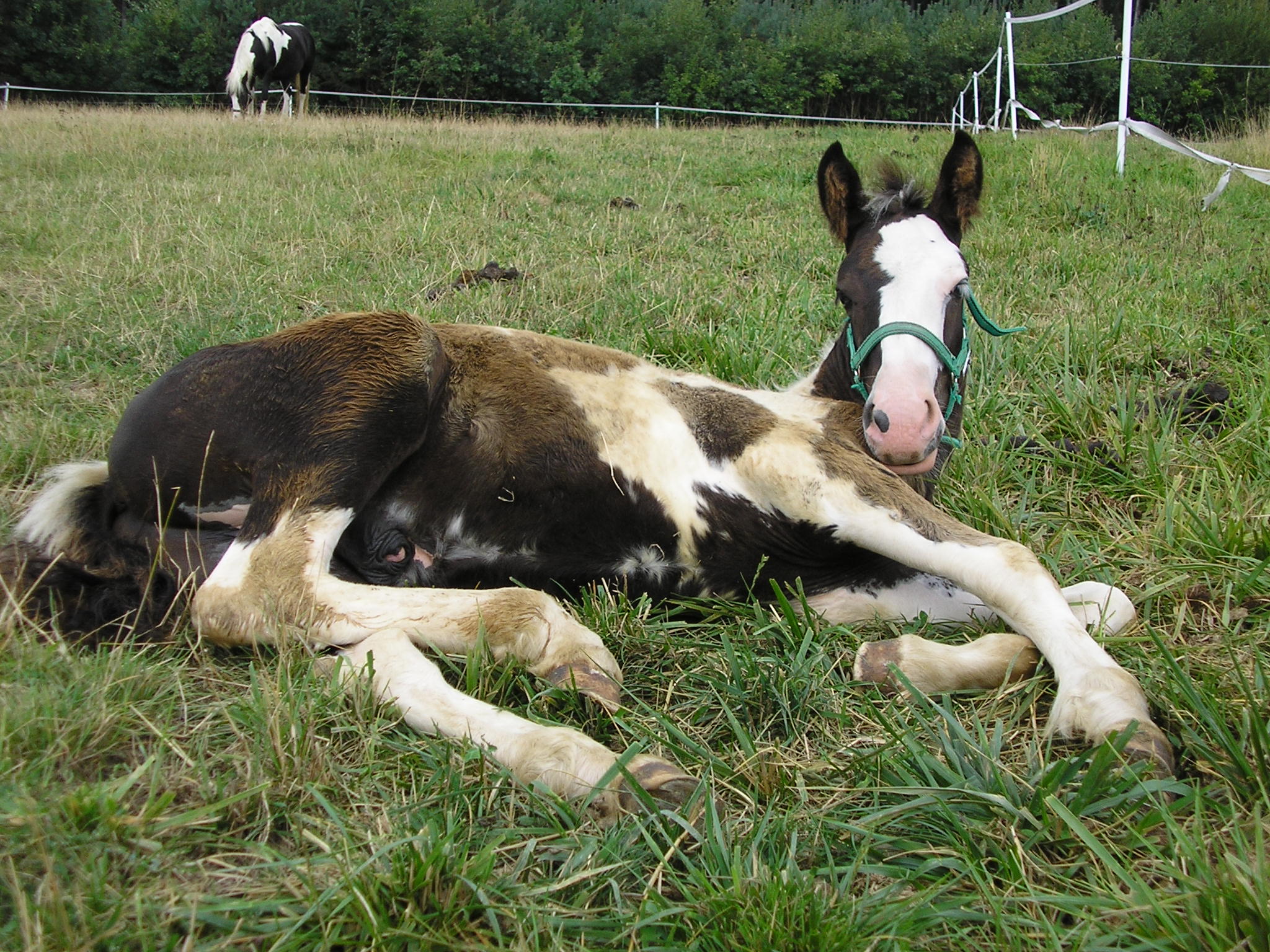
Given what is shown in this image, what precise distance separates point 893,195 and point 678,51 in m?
26.9

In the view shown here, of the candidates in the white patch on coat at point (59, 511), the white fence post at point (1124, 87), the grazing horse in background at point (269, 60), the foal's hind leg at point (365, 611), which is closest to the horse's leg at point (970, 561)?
the foal's hind leg at point (365, 611)

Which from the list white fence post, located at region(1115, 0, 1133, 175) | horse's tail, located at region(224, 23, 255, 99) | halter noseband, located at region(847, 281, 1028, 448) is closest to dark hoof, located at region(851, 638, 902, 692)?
halter noseband, located at region(847, 281, 1028, 448)

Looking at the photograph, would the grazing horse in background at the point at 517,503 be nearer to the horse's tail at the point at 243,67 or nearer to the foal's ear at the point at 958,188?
the foal's ear at the point at 958,188

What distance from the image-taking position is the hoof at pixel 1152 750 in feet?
5.64

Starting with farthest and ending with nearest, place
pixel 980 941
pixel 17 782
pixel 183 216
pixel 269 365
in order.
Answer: pixel 183 216 < pixel 269 365 < pixel 17 782 < pixel 980 941

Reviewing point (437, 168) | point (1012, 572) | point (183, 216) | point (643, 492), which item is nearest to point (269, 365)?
point (643, 492)

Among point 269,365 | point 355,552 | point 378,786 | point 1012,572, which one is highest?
point 269,365

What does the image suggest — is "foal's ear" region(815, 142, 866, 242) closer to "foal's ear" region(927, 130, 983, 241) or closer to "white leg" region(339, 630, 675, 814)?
"foal's ear" region(927, 130, 983, 241)

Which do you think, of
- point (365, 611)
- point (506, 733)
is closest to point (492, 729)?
point (506, 733)

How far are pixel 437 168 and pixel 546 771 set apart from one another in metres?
7.99

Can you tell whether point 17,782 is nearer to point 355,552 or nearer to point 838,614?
point 355,552

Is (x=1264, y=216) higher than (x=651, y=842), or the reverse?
(x=1264, y=216)

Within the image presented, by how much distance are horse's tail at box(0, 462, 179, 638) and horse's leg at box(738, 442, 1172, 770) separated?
66.2 inches

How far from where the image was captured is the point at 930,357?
2555 millimetres
